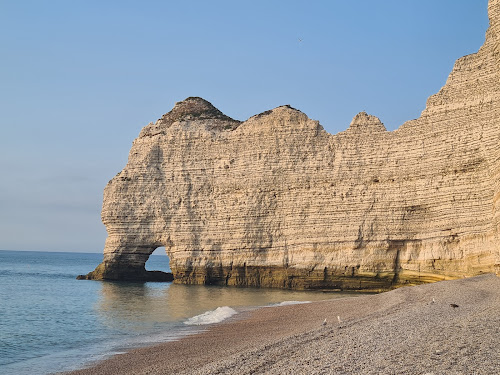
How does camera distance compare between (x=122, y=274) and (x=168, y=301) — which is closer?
(x=168, y=301)

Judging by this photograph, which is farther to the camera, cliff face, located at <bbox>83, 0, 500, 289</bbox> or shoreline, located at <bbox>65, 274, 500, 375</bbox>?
cliff face, located at <bbox>83, 0, 500, 289</bbox>

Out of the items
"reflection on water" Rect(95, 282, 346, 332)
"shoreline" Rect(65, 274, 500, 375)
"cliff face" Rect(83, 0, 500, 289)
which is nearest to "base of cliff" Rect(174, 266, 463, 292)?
"cliff face" Rect(83, 0, 500, 289)

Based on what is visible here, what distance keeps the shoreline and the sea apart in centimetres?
106

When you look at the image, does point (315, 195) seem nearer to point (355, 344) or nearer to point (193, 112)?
point (193, 112)

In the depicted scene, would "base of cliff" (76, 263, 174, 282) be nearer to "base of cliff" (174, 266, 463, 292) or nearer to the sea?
"base of cliff" (174, 266, 463, 292)

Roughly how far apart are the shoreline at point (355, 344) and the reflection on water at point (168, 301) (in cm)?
284

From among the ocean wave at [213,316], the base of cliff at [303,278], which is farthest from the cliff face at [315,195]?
the ocean wave at [213,316]

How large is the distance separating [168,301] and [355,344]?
13459 millimetres

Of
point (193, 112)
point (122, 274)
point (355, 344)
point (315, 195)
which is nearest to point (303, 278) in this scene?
point (315, 195)

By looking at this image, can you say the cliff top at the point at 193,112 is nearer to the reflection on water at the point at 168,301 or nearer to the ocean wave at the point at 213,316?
the reflection on water at the point at 168,301

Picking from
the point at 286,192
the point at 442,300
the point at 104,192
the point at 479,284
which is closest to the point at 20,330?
the point at 442,300

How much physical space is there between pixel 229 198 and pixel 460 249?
12.0 meters

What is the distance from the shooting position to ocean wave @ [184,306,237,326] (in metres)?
14.5

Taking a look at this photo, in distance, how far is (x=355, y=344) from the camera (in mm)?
7703
